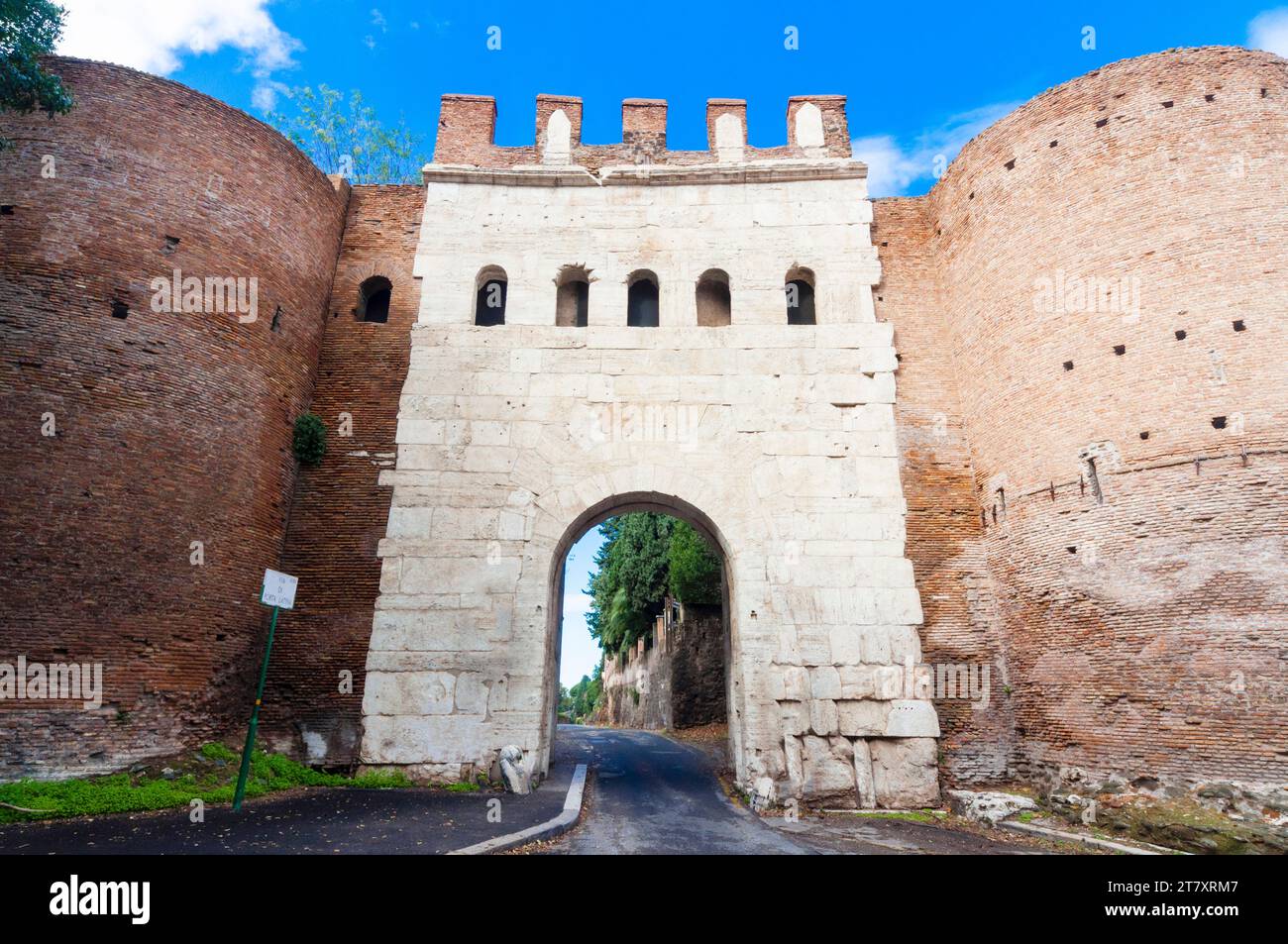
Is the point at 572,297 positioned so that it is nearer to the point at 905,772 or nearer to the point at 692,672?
the point at 905,772

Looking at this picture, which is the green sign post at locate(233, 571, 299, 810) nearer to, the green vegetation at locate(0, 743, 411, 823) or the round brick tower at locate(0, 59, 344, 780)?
the green vegetation at locate(0, 743, 411, 823)

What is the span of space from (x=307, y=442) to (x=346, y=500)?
121 centimetres

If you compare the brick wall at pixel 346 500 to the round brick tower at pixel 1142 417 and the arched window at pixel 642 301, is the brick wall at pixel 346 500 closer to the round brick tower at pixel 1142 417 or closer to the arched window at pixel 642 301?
the arched window at pixel 642 301

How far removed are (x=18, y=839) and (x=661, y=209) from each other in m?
11.9

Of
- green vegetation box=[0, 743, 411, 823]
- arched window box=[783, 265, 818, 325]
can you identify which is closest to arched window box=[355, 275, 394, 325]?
arched window box=[783, 265, 818, 325]

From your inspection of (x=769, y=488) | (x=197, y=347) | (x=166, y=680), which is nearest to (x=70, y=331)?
(x=197, y=347)

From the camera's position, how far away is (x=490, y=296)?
1245 cm

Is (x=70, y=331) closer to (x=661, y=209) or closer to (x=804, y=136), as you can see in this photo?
(x=661, y=209)

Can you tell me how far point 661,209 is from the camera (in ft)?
40.4

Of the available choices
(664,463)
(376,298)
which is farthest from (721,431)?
(376,298)

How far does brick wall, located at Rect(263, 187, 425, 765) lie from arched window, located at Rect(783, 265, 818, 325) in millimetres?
6795

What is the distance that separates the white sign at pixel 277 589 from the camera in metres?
7.32

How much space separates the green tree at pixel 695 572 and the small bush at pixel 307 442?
37.8ft

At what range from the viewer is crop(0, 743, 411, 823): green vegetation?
7082mm
